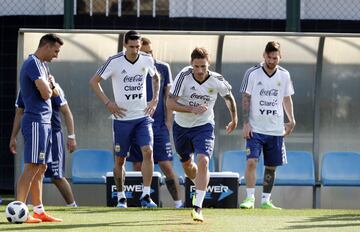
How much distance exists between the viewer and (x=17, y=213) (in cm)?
1057

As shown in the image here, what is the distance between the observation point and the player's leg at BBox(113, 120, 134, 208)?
12.8 meters

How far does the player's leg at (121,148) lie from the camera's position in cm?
1282

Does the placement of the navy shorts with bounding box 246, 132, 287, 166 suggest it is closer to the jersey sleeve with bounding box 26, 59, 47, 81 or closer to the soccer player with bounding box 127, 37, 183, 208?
the soccer player with bounding box 127, 37, 183, 208

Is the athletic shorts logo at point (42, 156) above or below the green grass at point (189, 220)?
above

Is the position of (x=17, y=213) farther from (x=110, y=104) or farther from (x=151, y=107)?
(x=151, y=107)

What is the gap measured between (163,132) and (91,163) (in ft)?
6.51

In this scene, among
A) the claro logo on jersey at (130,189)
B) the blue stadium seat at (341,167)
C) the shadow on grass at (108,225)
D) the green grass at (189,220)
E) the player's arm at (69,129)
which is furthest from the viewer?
the blue stadium seat at (341,167)

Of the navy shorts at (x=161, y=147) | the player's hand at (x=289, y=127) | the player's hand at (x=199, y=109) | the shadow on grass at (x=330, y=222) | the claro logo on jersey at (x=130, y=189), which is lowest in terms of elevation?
the claro logo on jersey at (x=130, y=189)

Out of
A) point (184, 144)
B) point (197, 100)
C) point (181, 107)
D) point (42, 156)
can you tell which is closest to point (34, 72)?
point (42, 156)

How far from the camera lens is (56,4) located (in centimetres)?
1694

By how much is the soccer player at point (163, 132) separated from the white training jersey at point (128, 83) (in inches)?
26.0

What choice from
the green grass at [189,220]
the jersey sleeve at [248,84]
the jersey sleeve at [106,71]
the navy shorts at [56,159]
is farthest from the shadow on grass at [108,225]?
the jersey sleeve at [248,84]

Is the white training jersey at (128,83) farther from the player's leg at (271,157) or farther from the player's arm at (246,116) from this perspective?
the player's leg at (271,157)

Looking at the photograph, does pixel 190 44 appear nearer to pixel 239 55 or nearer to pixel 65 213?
pixel 239 55
